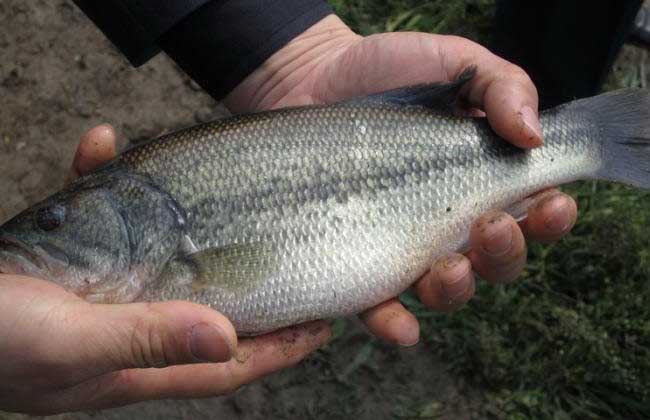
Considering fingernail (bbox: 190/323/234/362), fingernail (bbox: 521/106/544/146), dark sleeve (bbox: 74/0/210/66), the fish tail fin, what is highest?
dark sleeve (bbox: 74/0/210/66)

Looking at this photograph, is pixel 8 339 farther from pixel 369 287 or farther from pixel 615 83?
pixel 615 83

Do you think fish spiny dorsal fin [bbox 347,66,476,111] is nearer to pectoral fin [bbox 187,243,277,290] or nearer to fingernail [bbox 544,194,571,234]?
fingernail [bbox 544,194,571,234]

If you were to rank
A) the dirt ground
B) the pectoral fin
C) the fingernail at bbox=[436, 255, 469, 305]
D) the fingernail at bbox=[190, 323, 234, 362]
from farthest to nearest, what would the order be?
1. the dirt ground
2. the fingernail at bbox=[436, 255, 469, 305]
3. the pectoral fin
4. the fingernail at bbox=[190, 323, 234, 362]

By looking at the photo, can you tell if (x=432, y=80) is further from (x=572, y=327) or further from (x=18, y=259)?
(x=18, y=259)

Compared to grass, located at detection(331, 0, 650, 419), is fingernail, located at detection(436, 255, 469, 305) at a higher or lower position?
higher

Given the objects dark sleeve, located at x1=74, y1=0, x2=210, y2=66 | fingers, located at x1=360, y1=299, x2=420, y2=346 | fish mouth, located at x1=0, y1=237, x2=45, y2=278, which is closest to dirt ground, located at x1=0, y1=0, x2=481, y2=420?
fingers, located at x1=360, y1=299, x2=420, y2=346

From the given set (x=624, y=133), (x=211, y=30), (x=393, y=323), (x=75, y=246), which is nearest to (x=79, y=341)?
(x=75, y=246)

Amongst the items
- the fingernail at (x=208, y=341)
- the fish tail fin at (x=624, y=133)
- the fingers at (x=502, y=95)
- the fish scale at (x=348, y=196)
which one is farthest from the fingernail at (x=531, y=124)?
the fingernail at (x=208, y=341)

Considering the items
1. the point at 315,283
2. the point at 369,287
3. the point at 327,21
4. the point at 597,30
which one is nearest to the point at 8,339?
the point at 315,283

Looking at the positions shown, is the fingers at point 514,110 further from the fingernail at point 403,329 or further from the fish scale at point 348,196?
the fingernail at point 403,329
